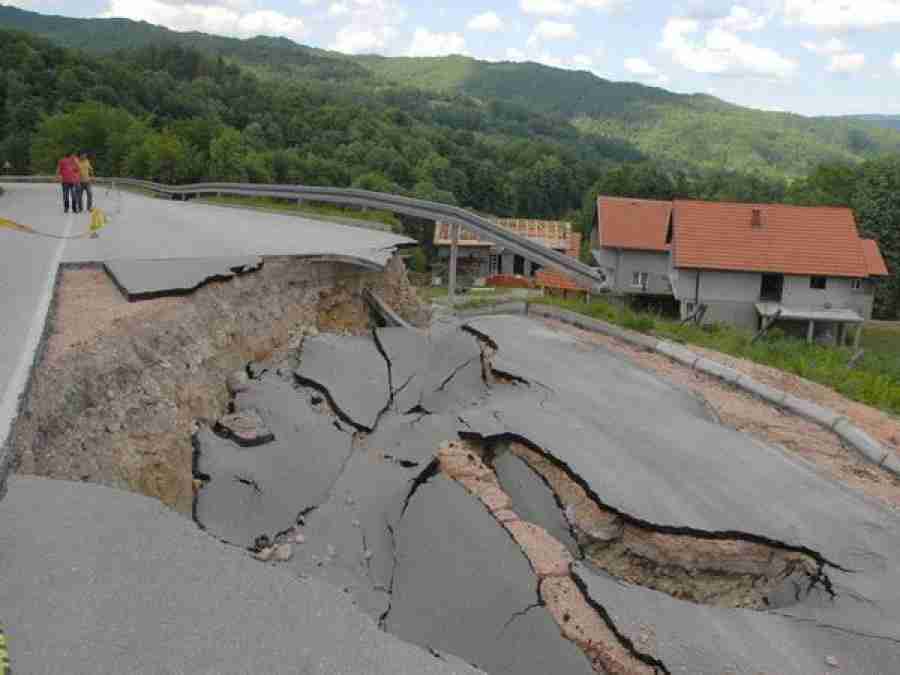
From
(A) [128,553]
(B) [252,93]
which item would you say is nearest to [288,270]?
(A) [128,553]

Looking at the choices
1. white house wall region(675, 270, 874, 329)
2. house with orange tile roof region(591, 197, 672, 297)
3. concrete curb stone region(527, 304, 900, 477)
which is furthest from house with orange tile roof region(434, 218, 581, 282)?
concrete curb stone region(527, 304, 900, 477)

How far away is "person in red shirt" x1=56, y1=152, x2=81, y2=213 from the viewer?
16141 mm

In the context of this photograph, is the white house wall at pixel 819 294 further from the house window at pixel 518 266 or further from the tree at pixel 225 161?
the house window at pixel 518 266

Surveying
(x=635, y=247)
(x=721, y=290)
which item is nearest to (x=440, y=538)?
(x=721, y=290)

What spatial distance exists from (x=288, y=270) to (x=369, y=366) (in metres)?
2.54

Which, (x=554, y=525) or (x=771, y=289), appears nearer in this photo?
(x=554, y=525)

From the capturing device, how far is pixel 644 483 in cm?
646

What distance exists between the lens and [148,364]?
6730 millimetres

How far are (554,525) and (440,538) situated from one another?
1.14 meters

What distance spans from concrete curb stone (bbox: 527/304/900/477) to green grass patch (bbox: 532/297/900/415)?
0.32 m

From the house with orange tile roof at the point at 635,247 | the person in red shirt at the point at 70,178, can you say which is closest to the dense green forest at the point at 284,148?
the person in red shirt at the point at 70,178

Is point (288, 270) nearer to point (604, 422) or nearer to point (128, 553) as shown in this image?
point (604, 422)

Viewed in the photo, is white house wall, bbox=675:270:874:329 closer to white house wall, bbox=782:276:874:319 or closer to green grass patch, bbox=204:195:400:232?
white house wall, bbox=782:276:874:319

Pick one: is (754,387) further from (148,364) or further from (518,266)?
(518,266)
